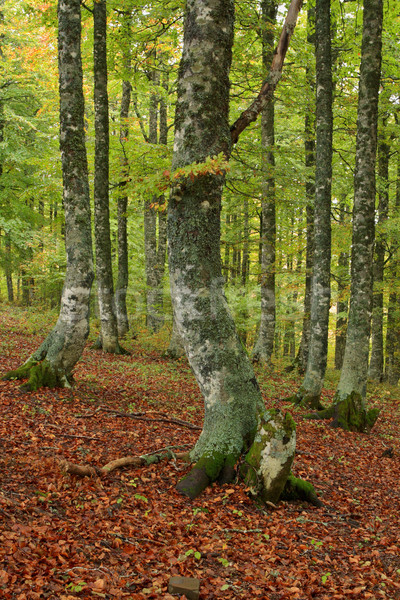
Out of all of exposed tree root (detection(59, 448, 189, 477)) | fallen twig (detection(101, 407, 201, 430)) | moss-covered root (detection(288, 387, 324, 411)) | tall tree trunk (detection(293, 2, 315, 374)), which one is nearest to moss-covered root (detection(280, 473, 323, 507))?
exposed tree root (detection(59, 448, 189, 477))

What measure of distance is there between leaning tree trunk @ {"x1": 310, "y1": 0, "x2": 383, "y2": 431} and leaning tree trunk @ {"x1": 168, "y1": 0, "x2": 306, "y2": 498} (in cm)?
453

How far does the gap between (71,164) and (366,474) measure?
23.7ft

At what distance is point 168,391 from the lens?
32.1 feet

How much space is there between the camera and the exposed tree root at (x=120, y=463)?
14.6ft

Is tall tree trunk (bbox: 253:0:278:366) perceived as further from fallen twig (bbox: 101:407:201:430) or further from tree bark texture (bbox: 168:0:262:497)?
tree bark texture (bbox: 168:0:262:497)

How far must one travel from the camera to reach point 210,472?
15.5 feet

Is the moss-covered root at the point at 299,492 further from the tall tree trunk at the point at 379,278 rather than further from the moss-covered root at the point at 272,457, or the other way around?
the tall tree trunk at the point at 379,278

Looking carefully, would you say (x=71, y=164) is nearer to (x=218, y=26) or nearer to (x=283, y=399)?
(x=218, y=26)

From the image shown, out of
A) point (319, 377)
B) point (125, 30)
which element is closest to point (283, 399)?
point (319, 377)

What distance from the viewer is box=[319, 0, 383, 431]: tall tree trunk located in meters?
8.75

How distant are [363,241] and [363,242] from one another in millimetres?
21

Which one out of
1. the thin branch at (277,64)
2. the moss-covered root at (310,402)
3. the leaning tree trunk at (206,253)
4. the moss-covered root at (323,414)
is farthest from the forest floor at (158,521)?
the thin branch at (277,64)

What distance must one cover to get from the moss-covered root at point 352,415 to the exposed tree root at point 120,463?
4.51 meters

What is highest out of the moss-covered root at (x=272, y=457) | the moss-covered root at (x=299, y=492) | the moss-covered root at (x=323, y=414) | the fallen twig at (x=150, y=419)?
the moss-covered root at (x=272, y=457)
